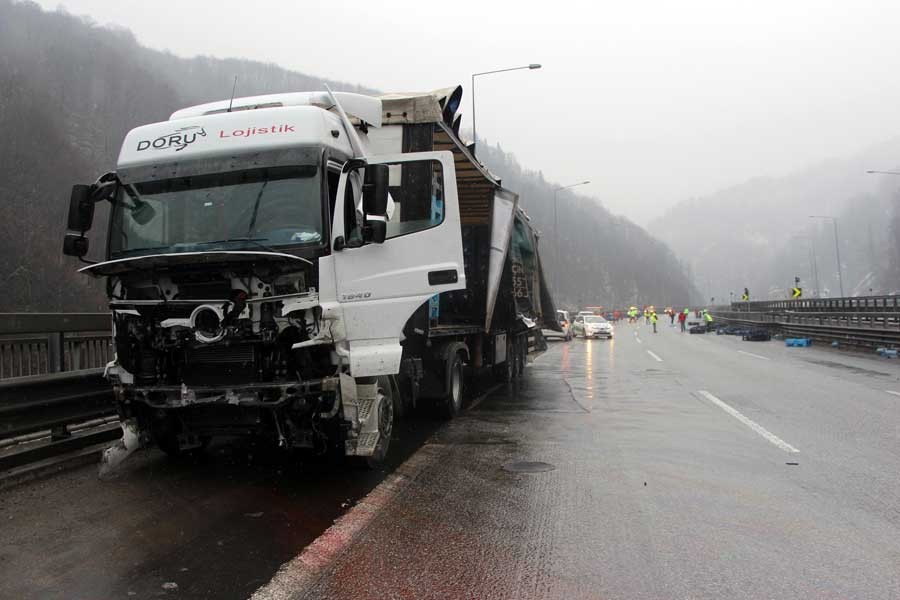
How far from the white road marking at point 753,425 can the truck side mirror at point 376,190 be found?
508cm

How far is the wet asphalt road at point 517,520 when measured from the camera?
11.7ft

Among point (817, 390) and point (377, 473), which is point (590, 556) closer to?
point (377, 473)

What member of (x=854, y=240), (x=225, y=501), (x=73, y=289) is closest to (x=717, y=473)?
(x=225, y=501)

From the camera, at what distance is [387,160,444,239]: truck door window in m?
6.18

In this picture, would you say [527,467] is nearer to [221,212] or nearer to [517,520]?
[517,520]

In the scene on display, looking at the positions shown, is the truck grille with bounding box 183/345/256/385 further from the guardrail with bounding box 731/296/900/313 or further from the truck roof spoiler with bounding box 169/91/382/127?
the guardrail with bounding box 731/296/900/313

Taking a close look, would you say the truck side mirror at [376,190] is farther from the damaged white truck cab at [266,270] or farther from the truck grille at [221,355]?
the truck grille at [221,355]

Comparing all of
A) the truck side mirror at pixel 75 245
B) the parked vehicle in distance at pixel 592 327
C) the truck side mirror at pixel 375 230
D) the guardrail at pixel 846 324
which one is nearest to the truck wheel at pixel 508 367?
the truck side mirror at pixel 375 230

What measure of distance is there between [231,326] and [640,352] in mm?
20470

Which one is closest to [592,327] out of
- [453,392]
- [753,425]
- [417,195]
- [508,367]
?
[508,367]

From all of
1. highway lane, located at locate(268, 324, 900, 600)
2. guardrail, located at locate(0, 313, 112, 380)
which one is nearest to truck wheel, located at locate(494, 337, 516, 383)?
highway lane, located at locate(268, 324, 900, 600)

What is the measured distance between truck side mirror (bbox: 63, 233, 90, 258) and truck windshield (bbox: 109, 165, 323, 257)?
534 mm

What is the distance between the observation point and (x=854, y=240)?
179m

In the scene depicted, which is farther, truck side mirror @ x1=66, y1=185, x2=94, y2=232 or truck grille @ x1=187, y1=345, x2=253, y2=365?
truck side mirror @ x1=66, y1=185, x2=94, y2=232
